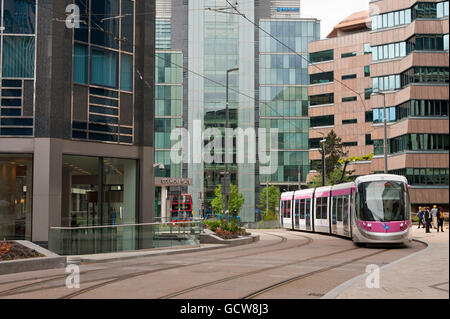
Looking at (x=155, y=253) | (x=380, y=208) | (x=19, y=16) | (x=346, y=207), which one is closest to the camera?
(x=155, y=253)

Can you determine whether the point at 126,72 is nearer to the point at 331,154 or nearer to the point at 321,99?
the point at 331,154

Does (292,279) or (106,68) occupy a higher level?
(106,68)

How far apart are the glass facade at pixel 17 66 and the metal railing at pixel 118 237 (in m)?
5.48

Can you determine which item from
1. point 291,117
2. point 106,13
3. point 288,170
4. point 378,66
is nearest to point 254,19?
point 291,117

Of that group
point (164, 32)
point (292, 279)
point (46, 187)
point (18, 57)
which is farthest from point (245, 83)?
point (292, 279)

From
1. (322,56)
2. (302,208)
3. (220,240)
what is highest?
(322,56)

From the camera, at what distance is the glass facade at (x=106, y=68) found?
1033 inches

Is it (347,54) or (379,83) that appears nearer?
(379,83)

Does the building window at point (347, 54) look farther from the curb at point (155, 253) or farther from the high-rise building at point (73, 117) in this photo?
the high-rise building at point (73, 117)

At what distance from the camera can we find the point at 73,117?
84.4ft

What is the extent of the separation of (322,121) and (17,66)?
240 ft

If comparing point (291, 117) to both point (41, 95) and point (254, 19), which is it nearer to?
point (254, 19)

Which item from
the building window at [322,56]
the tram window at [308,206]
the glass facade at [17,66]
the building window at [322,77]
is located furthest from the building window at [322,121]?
the glass facade at [17,66]
